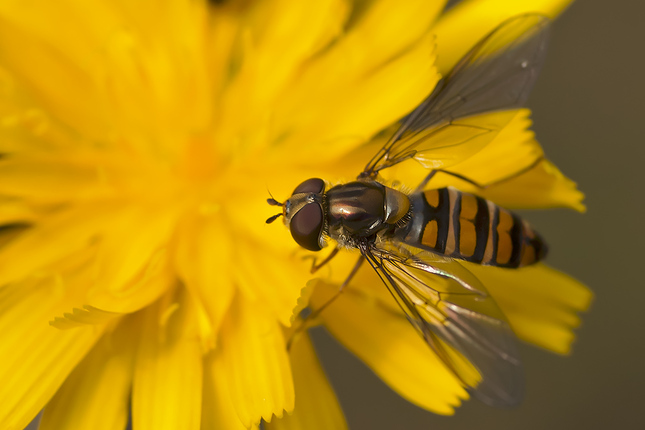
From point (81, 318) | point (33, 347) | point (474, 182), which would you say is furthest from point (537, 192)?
point (33, 347)

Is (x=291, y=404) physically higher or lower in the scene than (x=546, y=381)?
higher

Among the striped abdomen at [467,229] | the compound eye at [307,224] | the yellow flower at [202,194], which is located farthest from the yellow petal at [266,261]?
the striped abdomen at [467,229]

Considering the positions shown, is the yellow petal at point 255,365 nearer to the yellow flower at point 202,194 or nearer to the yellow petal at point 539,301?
the yellow flower at point 202,194

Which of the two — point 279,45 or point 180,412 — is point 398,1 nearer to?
point 279,45

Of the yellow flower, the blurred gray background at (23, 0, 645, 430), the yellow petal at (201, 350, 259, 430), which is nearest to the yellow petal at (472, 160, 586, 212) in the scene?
the yellow flower

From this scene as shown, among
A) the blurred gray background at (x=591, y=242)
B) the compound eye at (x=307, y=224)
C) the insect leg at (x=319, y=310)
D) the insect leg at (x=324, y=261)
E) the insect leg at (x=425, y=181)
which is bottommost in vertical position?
the blurred gray background at (x=591, y=242)

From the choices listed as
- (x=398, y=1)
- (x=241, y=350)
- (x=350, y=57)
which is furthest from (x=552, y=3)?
(x=241, y=350)
